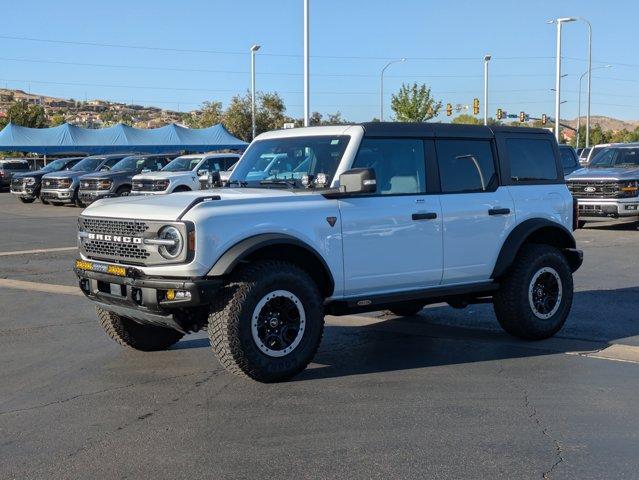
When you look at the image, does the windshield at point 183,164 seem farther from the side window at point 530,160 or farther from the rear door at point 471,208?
the rear door at point 471,208

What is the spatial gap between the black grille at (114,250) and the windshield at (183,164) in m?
19.4

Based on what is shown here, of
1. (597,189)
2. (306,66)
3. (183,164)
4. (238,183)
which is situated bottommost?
(597,189)

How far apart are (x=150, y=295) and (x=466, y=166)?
3.22m

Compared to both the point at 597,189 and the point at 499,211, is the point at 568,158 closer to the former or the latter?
the point at 597,189

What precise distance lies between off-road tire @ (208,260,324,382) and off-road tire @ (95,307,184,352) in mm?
1406

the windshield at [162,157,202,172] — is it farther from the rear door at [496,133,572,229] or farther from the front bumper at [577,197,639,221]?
the rear door at [496,133,572,229]

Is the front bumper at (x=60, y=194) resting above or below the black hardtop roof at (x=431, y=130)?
below

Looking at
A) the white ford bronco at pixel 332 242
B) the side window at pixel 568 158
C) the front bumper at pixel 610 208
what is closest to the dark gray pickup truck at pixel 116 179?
the side window at pixel 568 158

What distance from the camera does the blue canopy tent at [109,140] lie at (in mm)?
43906

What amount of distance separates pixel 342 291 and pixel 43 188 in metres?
25.6

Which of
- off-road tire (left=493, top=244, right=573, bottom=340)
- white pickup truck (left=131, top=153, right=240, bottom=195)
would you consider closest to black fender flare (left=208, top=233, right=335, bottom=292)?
off-road tire (left=493, top=244, right=573, bottom=340)

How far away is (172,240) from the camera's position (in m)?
6.07

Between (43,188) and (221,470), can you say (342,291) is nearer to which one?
(221,470)

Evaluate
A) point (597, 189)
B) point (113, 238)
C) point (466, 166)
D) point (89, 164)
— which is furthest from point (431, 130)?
point (89, 164)
